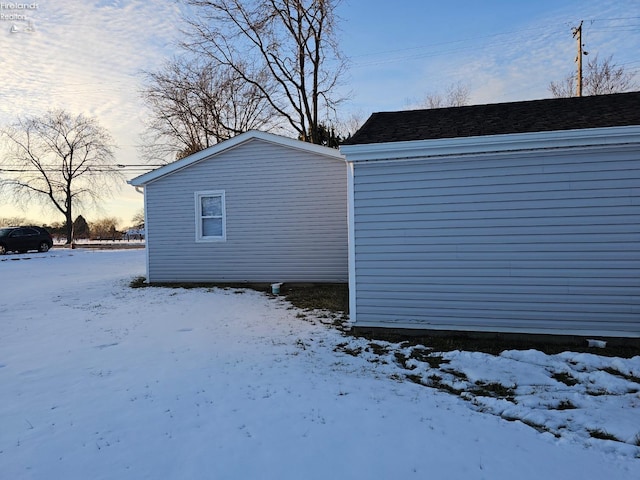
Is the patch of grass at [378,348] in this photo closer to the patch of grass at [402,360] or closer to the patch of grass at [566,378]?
the patch of grass at [402,360]

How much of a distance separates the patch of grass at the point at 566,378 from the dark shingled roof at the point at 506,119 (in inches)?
125

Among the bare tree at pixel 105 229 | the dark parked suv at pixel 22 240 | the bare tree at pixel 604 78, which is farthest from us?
the bare tree at pixel 105 229

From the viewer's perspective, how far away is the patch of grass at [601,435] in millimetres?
2820

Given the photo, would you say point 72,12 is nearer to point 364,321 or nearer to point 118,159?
point 364,321

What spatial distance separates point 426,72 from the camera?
22266mm

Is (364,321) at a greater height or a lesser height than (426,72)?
lesser

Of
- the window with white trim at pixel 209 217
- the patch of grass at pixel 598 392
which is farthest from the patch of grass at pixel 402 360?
the window with white trim at pixel 209 217

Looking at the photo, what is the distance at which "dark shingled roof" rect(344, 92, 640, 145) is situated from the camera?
17.3 ft

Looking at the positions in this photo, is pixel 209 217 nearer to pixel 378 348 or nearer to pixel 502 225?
pixel 378 348

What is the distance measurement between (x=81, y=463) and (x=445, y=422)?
2.71 meters

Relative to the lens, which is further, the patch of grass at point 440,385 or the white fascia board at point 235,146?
the white fascia board at point 235,146

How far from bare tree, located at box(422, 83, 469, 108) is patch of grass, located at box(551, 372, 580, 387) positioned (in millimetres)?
27456

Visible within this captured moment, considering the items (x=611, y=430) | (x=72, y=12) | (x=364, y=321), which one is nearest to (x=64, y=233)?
(x=72, y=12)

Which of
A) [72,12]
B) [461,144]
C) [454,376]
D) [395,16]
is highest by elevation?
[395,16]
